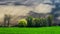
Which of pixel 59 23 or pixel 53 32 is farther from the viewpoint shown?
pixel 59 23

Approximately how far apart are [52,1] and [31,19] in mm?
1196

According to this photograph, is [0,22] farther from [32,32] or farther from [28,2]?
[32,32]

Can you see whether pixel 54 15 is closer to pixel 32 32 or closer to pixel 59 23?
pixel 59 23

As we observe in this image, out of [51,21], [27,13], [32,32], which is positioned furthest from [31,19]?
[32,32]

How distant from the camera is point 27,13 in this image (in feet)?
26.7

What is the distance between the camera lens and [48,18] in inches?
321

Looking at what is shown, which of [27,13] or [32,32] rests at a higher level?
[27,13]

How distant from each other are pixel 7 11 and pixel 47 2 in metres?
1.73

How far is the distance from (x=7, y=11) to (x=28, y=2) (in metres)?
0.96

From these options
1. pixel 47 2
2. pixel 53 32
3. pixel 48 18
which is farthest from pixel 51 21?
pixel 53 32

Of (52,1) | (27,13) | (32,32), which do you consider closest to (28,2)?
(27,13)

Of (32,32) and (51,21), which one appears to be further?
(51,21)

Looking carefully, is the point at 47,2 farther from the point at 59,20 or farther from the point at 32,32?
the point at 32,32

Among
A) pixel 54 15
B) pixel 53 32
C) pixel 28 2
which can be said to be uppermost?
pixel 28 2
